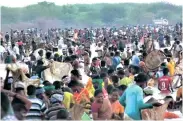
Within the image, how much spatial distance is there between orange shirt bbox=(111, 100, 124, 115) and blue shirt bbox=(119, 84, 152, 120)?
48cm

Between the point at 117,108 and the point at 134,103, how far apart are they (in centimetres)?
70

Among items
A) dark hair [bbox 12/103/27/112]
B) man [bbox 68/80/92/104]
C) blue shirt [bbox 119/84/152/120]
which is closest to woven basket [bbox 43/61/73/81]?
man [bbox 68/80/92/104]

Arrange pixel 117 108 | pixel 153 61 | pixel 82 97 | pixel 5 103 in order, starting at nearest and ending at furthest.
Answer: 1. pixel 5 103
2. pixel 117 108
3. pixel 82 97
4. pixel 153 61

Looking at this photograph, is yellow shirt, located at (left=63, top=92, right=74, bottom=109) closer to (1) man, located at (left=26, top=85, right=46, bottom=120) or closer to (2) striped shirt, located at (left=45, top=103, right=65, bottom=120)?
(1) man, located at (left=26, top=85, right=46, bottom=120)

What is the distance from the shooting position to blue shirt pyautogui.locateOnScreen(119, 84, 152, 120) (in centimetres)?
782

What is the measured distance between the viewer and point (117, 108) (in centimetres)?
854

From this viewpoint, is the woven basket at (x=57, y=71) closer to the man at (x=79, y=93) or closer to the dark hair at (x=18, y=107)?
the man at (x=79, y=93)

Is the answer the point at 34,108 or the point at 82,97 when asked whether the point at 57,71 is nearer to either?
the point at 82,97

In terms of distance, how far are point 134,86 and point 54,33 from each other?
3257 cm

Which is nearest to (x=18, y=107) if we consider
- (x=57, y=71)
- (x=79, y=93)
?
(x=79, y=93)

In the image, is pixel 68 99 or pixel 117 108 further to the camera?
pixel 68 99

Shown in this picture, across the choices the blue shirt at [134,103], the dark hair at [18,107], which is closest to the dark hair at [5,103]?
the dark hair at [18,107]

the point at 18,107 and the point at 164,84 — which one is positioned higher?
the point at 18,107

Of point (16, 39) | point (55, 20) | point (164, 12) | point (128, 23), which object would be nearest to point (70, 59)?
point (16, 39)
